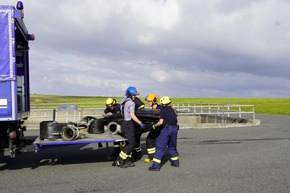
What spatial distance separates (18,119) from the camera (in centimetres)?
762

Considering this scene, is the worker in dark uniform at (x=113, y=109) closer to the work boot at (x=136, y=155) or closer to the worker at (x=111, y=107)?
the worker at (x=111, y=107)

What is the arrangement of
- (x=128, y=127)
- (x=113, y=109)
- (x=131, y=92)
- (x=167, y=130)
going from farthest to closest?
(x=113, y=109) < (x=131, y=92) < (x=128, y=127) < (x=167, y=130)

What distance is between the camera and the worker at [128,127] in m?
8.00

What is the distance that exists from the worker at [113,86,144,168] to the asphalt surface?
0.22 metres

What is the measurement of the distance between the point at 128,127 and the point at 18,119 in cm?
249

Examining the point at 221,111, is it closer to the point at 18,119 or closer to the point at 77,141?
Answer: the point at 77,141

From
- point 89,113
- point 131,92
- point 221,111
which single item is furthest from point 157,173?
point 221,111

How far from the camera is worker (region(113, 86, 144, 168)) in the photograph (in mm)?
7996

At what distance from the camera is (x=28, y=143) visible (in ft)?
26.9

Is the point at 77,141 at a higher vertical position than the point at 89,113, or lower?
lower

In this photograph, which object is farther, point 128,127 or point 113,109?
point 113,109

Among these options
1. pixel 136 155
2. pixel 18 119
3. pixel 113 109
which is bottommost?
pixel 136 155

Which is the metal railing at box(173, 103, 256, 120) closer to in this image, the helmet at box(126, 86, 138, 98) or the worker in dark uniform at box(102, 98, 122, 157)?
the worker in dark uniform at box(102, 98, 122, 157)

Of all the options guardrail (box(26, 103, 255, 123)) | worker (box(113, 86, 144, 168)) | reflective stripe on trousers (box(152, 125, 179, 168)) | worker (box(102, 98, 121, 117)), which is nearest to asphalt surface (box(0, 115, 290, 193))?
worker (box(113, 86, 144, 168))
